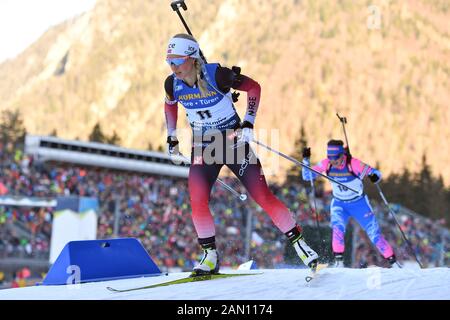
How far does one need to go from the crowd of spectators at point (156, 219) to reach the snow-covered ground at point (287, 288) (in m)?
12.4

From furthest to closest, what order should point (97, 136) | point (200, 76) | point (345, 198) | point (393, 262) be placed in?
1. point (97, 136)
2. point (393, 262)
3. point (345, 198)
4. point (200, 76)

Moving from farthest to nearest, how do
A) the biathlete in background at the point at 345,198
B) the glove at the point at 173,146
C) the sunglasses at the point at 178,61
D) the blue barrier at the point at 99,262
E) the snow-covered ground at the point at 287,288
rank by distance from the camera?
the biathlete in background at the point at 345,198, the glove at the point at 173,146, the blue barrier at the point at 99,262, the sunglasses at the point at 178,61, the snow-covered ground at the point at 287,288

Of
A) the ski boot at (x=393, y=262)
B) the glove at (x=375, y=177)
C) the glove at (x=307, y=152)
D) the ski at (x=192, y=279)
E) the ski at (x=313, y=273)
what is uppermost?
the glove at (x=307, y=152)

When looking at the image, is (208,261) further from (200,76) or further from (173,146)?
(200,76)

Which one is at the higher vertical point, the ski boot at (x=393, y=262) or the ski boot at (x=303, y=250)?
the ski boot at (x=303, y=250)

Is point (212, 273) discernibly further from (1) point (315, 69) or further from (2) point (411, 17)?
(2) point (411, 17)

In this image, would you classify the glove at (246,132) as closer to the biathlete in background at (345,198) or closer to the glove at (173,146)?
the glove at (173,146)

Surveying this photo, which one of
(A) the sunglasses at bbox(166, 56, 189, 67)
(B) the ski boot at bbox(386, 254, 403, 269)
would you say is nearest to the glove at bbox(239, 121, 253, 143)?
(A) the sunglasses at bbox(166, 56, 189, 67)

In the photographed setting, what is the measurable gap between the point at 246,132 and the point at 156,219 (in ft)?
63.1

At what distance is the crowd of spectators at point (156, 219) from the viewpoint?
20.7m

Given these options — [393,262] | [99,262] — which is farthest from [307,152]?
[99,262]

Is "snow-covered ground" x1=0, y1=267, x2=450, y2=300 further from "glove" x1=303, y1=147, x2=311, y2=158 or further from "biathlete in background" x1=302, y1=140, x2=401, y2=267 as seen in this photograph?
"biathlete in background" x1=302, y1=140, x2=401, y2=267

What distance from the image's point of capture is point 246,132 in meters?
5.75

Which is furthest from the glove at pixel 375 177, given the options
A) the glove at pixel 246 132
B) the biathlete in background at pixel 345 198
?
the glove at pixel 246 132
